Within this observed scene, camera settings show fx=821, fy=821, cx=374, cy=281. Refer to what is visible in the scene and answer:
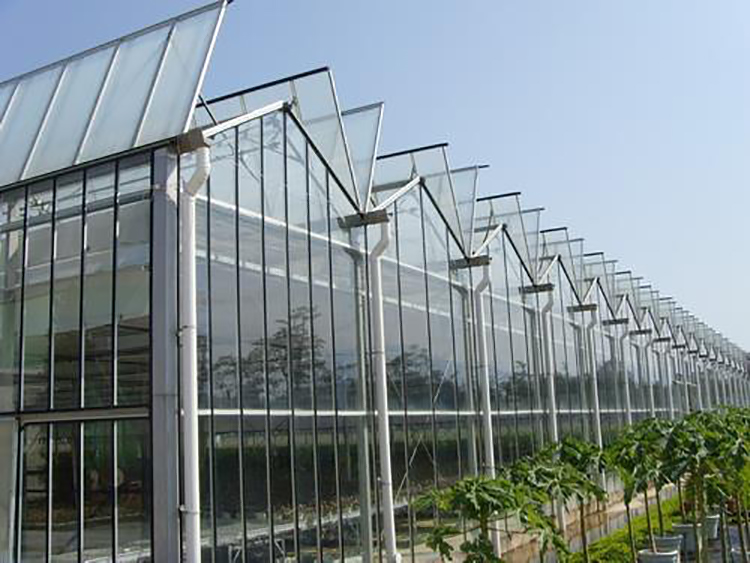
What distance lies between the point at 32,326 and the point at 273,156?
5.02 metres

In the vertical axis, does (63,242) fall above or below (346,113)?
below

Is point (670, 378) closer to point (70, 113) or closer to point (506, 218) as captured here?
point (506, 218)

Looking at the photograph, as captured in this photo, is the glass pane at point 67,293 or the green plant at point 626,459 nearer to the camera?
the glass pane at point 67,293

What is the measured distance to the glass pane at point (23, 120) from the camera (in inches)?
594

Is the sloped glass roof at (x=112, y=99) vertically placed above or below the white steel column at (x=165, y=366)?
above

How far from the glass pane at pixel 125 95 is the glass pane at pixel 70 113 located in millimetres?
326

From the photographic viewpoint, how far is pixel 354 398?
53.3 ft

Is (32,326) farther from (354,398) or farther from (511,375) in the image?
(511,375)

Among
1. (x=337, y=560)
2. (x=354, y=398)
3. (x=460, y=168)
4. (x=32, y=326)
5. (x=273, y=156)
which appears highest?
(x=460, y=168)

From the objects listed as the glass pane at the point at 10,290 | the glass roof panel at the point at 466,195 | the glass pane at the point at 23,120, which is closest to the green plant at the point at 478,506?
the glass pane at the point at 10,290

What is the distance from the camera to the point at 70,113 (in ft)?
49.9

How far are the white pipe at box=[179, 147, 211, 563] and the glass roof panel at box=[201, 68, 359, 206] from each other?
15.0 ft

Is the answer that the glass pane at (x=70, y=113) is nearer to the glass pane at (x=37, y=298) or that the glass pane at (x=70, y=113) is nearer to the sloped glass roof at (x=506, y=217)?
the glass pane at (x=37, y=298)

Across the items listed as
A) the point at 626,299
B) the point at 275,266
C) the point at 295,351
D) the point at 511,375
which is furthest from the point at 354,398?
the point at 626,299
